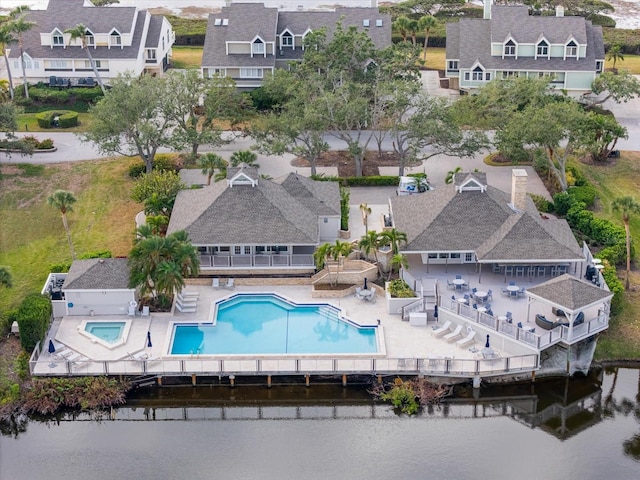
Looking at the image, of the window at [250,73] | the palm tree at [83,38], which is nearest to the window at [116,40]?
the palm tree at [83,38]

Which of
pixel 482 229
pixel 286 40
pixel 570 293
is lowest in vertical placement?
pixel 570 293

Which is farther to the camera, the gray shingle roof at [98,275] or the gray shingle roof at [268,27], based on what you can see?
the gray shingle roof at [268,27]

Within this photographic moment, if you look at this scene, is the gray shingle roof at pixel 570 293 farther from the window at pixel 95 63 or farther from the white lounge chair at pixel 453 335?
the window at pixel 95 63

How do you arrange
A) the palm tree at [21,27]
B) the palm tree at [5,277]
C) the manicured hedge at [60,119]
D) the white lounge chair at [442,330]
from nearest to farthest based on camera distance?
the palm tree at [5,277] < the white lounge chair at [442,330] < the manicured hedge at [60,119] < the palm tree at [21,27]

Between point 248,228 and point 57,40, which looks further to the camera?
point 57,40

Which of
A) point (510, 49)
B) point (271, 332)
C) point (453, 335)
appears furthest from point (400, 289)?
point (510, 49)

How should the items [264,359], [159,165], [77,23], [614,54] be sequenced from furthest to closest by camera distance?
1. [614,54]
2. [77,23]
3. [159,165]
4. [264,359]

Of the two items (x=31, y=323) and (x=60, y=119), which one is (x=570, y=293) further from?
(x=60, y=119)

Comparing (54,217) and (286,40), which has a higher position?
(286,40)

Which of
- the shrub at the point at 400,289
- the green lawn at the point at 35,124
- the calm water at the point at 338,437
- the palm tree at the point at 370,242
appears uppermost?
the green lawn at the point at 35,124
